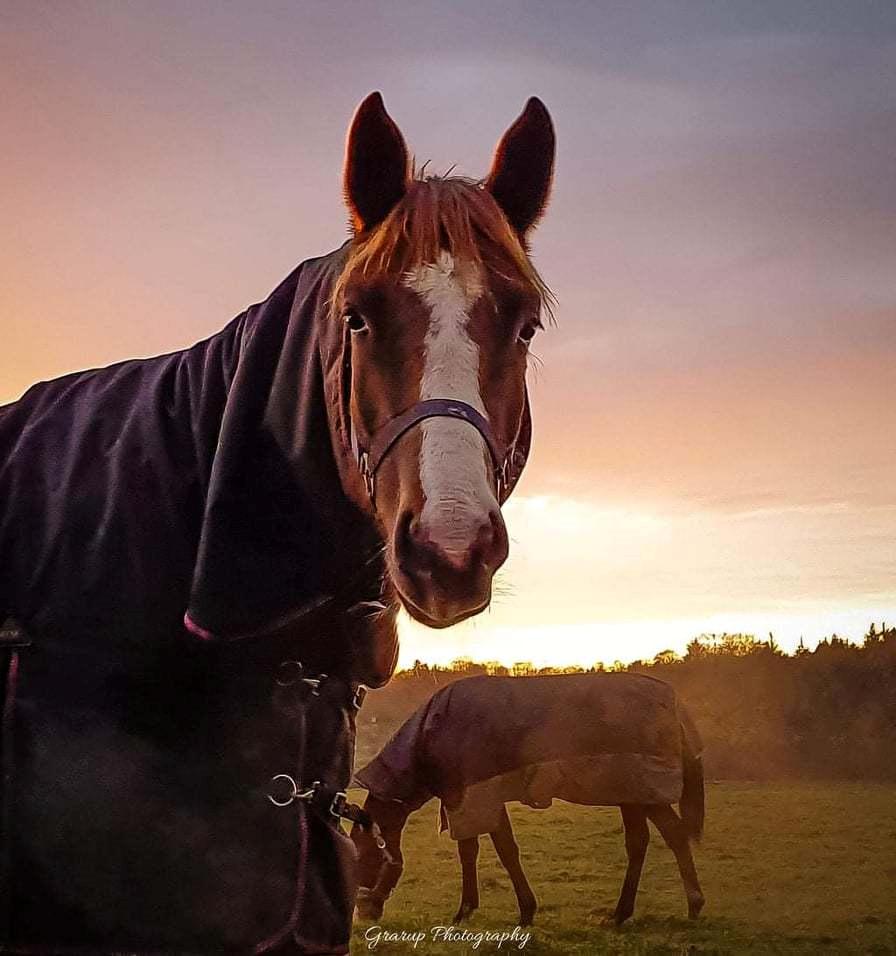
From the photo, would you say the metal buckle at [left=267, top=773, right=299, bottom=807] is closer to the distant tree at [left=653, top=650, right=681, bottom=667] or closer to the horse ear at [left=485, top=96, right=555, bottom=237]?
the horse ear at [left=485, top=96, right=555, bottom=237]

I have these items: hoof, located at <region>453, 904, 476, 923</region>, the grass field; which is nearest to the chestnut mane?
the grass field

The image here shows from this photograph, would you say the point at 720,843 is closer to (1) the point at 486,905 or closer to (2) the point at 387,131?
(1) the point at 486,905

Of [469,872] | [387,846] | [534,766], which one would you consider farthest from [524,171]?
[469,872]

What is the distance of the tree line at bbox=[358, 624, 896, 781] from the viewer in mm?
6703

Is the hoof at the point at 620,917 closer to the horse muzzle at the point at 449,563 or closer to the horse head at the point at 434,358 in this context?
the horse head at the point at 434,358

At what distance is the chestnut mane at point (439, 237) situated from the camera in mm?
924

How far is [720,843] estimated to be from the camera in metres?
5.97

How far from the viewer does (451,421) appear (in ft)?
2.73

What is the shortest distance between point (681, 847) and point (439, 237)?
5196 millimetres

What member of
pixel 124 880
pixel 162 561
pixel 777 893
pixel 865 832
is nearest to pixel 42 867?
pixel 124 880

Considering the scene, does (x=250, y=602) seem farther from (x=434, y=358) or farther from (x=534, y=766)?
(x=534, y=766)

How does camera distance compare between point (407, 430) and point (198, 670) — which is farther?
point (198, 670)

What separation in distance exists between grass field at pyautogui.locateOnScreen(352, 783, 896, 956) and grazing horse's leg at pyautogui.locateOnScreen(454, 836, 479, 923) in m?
0.08

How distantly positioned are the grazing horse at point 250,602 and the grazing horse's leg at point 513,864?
179 inches
